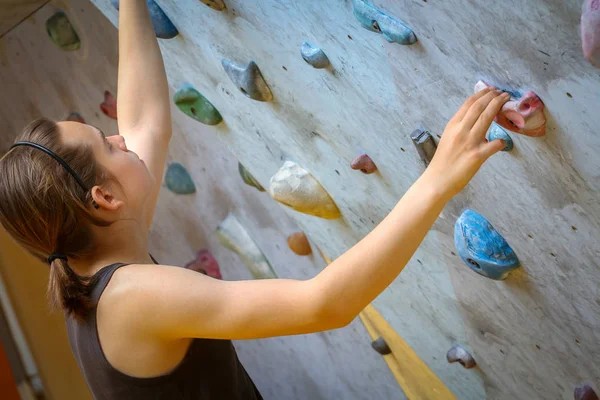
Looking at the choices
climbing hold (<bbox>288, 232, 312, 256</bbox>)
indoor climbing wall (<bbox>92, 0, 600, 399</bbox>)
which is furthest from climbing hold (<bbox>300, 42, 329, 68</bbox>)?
climbing hold (<bbox>288, 232, 312, 256</bbox>)

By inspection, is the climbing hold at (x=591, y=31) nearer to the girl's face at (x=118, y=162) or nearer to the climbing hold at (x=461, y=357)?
the girl's face at (x=118, y=162)

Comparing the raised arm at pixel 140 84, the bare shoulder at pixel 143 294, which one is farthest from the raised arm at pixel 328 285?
the raised arm at pixel 140 84

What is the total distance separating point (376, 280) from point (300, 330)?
0.11 metres

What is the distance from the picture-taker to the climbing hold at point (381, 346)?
1.60m

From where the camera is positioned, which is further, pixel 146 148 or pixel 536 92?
pixel 146 148

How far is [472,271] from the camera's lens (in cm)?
118

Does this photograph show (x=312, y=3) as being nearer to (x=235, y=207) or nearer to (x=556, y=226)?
(x=556, y=226)

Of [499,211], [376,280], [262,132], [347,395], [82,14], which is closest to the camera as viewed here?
[376,280]

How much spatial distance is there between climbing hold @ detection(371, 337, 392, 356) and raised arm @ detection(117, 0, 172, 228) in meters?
0.68

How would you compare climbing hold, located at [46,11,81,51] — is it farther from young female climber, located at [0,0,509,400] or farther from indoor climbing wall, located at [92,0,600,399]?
young female climber, located at [0,0,509,400]

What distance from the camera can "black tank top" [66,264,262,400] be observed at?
37.6 inches

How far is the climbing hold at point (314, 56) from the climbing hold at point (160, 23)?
342mm

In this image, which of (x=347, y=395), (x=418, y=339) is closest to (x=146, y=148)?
(x=418, y=339)

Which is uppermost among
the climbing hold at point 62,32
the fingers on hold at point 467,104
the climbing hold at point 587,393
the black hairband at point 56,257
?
the fingers on hold at point 467,104
